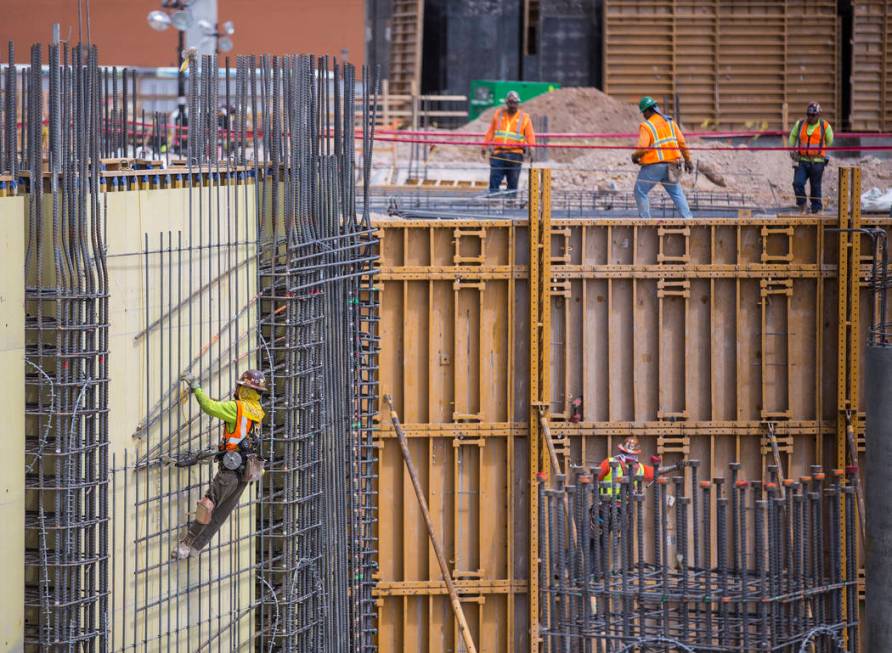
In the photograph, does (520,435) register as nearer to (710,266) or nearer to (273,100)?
(710,266)

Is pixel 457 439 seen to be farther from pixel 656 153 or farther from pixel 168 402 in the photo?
pixel 168 402

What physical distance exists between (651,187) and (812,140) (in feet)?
11.0

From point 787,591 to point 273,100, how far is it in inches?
275

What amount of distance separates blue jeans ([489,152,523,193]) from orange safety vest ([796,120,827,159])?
13.9 feet

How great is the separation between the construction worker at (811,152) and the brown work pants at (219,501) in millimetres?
11096

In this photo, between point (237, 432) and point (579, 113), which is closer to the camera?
point (237, 432)

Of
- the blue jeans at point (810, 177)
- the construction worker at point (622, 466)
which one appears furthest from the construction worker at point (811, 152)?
the construction worker at point (622, 466)

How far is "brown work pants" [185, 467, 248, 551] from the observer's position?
45.2ft

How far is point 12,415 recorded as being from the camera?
1211 centimetres

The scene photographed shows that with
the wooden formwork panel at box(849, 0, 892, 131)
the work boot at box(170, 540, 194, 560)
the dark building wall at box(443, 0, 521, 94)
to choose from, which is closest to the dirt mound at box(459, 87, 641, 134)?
the dark building wall at box(443, 0, 521, 94)

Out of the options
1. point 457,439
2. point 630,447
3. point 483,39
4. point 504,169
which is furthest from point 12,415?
point 483,39

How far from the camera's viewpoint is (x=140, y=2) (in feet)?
151

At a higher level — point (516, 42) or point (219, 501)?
point (516, 42)

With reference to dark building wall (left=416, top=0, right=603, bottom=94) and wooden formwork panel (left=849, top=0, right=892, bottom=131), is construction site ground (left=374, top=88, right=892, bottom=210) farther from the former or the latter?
dark building wall (left=416, top=0, right=603, bottom=94)
